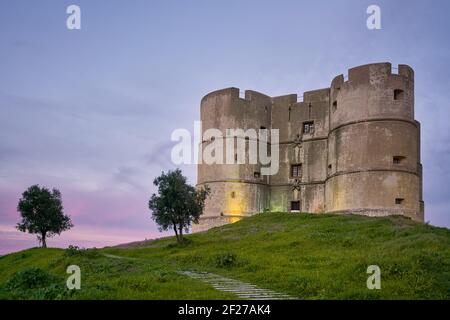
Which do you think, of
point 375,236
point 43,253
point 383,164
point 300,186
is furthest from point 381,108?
point 43,253

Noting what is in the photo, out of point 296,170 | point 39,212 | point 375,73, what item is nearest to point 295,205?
point 296,170

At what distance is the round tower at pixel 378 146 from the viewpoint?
1720 inches

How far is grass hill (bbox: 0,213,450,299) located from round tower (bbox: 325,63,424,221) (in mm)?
5175

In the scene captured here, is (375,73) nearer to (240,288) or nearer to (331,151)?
(331,151)

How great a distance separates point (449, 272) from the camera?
17828 mm

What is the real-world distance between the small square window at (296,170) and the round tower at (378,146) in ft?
23.4

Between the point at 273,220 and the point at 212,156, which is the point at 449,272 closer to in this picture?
the point at 273,220

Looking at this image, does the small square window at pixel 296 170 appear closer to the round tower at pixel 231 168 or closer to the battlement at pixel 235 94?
the round tower at pixel 231 168

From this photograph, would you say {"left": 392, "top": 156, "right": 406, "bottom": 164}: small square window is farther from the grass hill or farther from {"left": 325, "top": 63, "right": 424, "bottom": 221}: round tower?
the grass hill

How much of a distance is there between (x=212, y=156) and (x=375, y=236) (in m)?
26.0

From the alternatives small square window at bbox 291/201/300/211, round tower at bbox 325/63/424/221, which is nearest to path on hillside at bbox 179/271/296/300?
round tower at bbox 325/63/424/221

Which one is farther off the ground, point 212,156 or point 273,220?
point 212,156

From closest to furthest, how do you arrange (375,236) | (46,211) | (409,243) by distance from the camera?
(409,243)
(375,236)
(46,211)

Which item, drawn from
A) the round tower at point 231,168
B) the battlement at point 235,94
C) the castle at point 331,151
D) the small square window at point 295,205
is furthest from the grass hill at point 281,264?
the battlement at point 235,94
